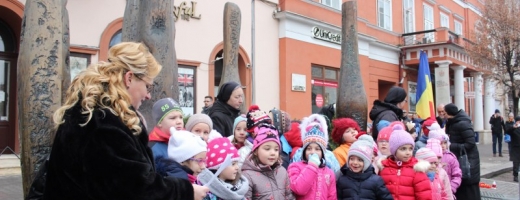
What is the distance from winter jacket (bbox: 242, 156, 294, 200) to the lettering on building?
27.5 ft

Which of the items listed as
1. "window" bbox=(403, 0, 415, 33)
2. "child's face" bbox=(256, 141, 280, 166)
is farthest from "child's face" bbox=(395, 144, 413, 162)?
"window" bbox=(403, 0, 415, 33)

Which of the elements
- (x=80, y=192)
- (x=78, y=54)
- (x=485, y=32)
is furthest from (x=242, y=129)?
(x=485, y=32)

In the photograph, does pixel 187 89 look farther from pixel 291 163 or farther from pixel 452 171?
pixel 291 163

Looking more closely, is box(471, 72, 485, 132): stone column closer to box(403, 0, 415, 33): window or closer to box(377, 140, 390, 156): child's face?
box(403, 0, 415, 33): window

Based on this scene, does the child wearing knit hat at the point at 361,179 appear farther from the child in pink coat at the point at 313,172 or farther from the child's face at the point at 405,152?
the child's face at the point at 405,152

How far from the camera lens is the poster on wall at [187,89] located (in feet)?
36.9

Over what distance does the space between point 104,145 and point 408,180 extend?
280 cm

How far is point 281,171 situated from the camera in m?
3.35

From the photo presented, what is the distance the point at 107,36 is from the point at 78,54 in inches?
32.2

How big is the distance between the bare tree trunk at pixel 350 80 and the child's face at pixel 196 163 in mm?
4276

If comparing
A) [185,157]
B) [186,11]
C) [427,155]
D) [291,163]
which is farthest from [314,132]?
→ [186,11]

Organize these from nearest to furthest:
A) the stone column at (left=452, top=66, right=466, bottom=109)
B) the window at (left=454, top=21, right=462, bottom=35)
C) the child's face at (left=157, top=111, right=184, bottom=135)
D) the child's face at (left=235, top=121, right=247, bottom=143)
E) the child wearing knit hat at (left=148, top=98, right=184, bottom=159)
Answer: the child wearing knit hat at (left=148, top=98, right=184, bottom=159)
the child's face at (left=157, top=111, right=184, bottom=135)
the child's face at (left=235, top=121, right=247, bottom=143)
the stone column at (left=452, top=66, right=466, bottom=109)
the window at (left=454, top=21, right=462, bottom=35)

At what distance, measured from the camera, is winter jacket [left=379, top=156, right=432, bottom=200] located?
143 inches

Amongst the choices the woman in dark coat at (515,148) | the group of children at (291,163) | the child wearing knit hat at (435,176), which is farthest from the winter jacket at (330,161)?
the woman in dark coat at (515,148)
